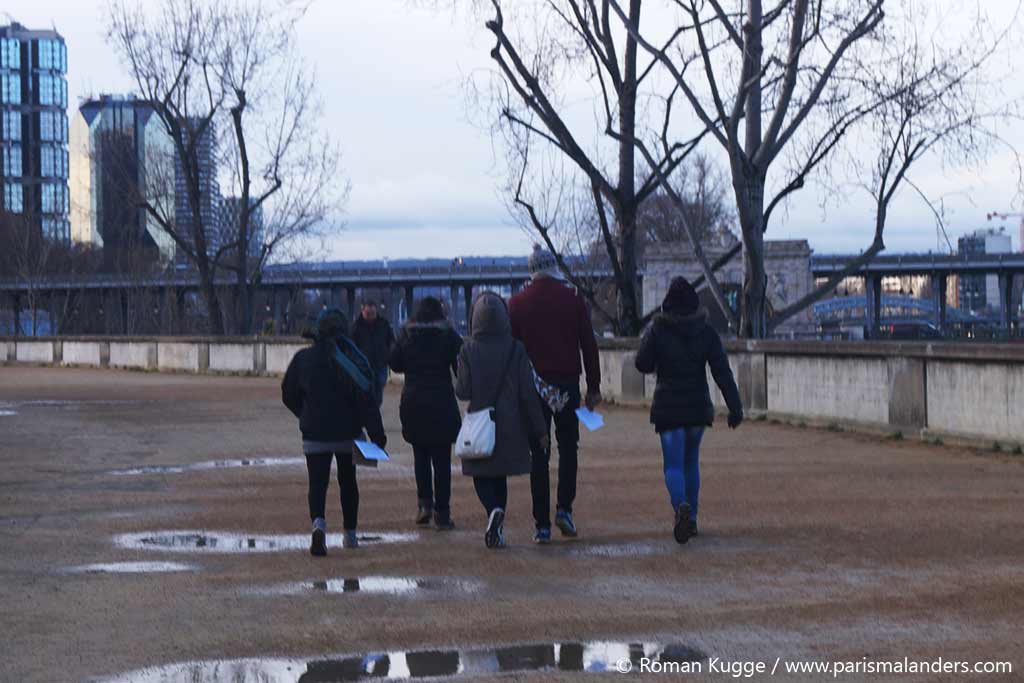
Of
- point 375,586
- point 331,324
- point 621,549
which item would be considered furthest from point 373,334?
point 375,586

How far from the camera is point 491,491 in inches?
454

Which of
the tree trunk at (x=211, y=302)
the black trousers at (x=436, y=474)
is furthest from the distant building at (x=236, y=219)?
the black trousers at (x=436, y=474)

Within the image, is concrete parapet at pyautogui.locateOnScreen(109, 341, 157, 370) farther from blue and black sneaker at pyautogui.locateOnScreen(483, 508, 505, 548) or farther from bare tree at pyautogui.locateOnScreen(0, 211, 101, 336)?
blue and black sneaker at pyautogui.locateOnScreen(483, 508, 505, 548)

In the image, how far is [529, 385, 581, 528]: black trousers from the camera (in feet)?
38.1

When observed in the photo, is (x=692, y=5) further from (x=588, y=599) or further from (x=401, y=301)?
(x=401, y=301)

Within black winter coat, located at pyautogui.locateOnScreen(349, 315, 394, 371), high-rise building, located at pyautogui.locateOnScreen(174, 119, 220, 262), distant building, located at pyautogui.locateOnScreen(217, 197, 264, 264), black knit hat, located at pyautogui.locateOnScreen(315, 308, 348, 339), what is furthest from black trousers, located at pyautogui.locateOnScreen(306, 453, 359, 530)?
distant building, located at pyautogui.locateOnScreen(217, 197, 264, 264)

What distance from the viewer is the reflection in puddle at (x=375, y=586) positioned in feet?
31.7

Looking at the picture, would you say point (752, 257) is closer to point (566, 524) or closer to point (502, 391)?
point (566, 524)

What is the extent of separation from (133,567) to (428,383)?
8.74 feet

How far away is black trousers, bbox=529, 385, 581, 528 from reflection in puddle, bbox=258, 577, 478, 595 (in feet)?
5.63

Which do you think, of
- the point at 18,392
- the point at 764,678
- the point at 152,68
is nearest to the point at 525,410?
the point at 764,678

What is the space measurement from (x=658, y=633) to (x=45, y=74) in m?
187

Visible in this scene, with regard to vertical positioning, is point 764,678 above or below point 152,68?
below

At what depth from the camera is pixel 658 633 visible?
8219 mm
